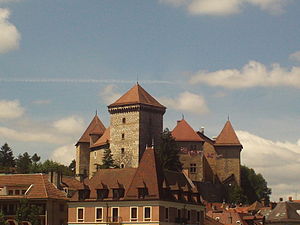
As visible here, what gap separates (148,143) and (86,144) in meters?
21.7

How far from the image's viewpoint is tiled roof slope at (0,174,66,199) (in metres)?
91.8

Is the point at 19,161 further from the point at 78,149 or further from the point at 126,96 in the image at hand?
the point at 126,96

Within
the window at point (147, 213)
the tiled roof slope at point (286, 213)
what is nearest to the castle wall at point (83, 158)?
the tiled roof slope at point (286, 213)

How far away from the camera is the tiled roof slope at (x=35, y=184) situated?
9184cm

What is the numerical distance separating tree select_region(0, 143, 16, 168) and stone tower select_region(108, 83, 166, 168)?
4451 centimetres

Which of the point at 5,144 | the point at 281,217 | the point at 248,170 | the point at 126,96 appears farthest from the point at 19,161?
the point at 281,217

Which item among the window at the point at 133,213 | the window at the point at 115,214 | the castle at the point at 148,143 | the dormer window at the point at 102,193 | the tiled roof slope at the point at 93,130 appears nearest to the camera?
the window at the point at 133,213

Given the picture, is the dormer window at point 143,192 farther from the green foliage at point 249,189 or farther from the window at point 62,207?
the green foliage at point 249,189

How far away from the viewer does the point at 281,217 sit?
11081cm

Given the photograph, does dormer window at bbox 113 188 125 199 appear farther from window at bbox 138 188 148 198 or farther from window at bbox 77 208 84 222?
window at bbox 77 208 84 222

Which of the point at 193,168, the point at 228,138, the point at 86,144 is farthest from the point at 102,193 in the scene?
the point at 86,144

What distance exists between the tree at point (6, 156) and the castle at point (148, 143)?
29664mm

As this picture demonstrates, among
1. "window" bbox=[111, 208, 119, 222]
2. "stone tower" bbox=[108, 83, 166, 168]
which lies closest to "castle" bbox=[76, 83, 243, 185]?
"stone tower" bbox=[108, 83, 166, 168]

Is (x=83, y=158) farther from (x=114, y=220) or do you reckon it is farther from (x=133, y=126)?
(x=114, y=220)
